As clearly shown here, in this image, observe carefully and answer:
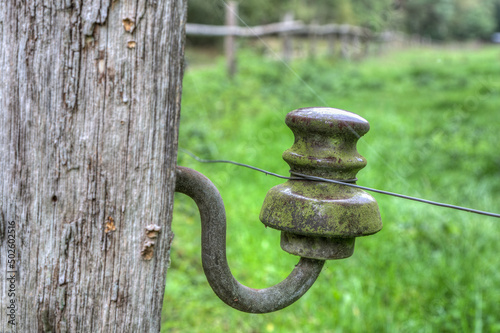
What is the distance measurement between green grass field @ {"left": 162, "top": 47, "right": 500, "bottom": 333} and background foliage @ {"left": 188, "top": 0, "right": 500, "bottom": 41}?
56 cm

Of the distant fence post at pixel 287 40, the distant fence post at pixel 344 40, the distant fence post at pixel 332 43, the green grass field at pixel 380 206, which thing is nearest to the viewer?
the green grass field at pixel 380 206

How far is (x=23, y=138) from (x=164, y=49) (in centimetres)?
29

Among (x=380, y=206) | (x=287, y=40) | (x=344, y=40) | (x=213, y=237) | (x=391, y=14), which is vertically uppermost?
(x=344, y=40)

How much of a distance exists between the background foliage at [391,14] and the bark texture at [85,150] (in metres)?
1.08

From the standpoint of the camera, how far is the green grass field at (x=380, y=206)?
114 inches

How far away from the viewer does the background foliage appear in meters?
3.27

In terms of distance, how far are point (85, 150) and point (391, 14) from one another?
2.12 m

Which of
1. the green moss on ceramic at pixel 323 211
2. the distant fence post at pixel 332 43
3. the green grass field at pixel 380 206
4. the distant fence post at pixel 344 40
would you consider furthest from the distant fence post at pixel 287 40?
the green moss on ceramic at pixel 323 211

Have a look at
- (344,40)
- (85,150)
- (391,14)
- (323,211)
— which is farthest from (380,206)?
(344,40)

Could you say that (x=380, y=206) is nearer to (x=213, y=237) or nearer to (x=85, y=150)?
(x=213, y=237)

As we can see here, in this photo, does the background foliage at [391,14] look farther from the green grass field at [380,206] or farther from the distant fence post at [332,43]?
the green grass field at [380,206]

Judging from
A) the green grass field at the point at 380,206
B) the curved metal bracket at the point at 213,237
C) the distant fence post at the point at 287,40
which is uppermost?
the distant fence post at the point at 287,40

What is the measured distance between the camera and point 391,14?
2576 millimetres

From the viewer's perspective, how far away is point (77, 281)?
898 millimetres
